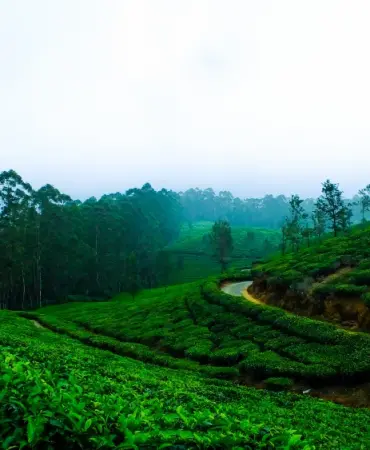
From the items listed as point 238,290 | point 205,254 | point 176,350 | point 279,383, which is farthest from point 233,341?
point 205,254

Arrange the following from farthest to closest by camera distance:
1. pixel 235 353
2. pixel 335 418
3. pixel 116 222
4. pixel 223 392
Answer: pixel 116 222, pixel 235 353, pixel 223 392, pixel 335 418

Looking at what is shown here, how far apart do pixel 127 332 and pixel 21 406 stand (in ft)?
118

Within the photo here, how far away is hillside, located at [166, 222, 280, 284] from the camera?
10831 cm

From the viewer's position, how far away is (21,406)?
5.81 meters

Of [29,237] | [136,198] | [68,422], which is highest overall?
[136,198]

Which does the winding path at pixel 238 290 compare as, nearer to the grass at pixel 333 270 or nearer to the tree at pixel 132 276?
the grass at pixel 333 270

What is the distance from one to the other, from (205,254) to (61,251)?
5830 cm

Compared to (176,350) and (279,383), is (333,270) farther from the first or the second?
(279,383)

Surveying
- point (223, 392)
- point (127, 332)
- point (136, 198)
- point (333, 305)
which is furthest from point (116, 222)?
point (223, 392)

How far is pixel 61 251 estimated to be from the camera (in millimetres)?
79625

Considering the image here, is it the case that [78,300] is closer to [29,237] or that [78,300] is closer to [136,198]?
[29,237]

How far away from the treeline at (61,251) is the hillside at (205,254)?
9830 mm

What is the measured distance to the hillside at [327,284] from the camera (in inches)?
1198

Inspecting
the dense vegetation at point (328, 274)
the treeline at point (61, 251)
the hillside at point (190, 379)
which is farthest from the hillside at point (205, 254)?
the dense vegetation at point (328, 274)
